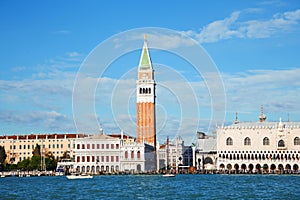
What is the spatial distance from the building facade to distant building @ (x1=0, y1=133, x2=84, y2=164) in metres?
33.2

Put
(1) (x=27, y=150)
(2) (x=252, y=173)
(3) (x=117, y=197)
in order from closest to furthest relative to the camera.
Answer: (3) (x=117, y=197) < (2) (x=252, y=173) < (1) (x=27, y=150)

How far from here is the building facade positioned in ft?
288

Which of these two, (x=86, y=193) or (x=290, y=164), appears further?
(x=290, y=164)

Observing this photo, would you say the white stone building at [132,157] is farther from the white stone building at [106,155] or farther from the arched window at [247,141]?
the arched window at [247,141]

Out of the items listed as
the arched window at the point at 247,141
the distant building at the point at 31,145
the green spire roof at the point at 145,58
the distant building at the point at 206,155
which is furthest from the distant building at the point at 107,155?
the distant building at the point at 31,145

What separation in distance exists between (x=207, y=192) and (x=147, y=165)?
1822 inches

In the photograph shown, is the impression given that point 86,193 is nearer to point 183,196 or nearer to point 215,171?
point 183,196

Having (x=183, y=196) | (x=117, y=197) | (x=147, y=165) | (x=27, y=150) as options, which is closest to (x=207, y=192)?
(x=183, y=196)

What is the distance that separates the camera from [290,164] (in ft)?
290

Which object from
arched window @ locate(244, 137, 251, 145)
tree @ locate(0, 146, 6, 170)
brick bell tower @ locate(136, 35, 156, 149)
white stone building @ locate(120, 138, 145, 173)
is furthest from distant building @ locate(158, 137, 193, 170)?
tree @ locate(0, 146, 6, 170)

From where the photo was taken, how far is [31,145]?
115250 millimetres

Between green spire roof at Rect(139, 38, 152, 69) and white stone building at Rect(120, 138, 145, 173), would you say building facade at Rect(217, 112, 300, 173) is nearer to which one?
white stone building at Rect(120, 138, 145, 173)

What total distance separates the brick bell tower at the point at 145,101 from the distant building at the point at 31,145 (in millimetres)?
17585

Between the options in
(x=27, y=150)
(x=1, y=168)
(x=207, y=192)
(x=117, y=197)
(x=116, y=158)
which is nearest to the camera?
(x=117, y=197)
